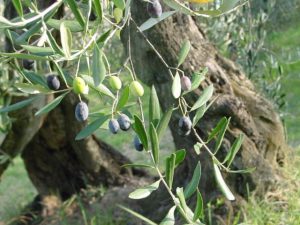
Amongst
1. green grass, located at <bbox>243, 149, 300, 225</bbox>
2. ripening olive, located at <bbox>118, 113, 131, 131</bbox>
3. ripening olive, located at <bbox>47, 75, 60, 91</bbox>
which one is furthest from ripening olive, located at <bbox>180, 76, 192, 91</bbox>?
green grass, located at <bbox>243, 149, 300, 225</bbox>

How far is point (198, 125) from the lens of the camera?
351 cm

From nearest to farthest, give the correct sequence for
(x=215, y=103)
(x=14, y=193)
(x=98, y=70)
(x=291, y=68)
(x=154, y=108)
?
(x=98, y=70) → (x=154, y=108) → (x=215, y=103) → (x=14, y=193) → (x=291, y=68)

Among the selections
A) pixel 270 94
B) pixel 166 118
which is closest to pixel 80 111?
pixel 166 118

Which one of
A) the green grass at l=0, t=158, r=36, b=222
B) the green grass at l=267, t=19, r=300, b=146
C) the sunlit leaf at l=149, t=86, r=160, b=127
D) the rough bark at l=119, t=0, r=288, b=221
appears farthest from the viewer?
the green grass at l=267, t=19, r=300, b=146

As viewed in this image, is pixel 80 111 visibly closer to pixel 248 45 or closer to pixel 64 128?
pixel 64 128

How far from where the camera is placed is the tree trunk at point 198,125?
3.38 meters

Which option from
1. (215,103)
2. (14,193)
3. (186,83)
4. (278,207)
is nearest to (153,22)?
(186,83)

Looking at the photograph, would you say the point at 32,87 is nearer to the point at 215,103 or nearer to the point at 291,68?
the point at 215,103

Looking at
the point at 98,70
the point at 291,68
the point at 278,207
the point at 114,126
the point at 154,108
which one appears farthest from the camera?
the point at 291,68

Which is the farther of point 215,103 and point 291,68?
point 291,68

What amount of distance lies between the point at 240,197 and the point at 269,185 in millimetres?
193

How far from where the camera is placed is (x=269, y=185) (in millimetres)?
3738

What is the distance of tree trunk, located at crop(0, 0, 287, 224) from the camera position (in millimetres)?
3381

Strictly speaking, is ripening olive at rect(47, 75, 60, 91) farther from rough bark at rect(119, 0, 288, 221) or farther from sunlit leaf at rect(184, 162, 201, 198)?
rough bark at rect(119, 0, 288, 221)
